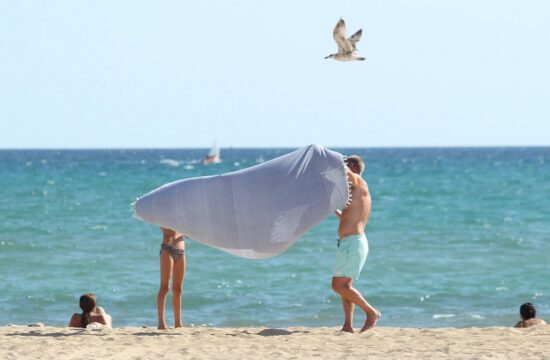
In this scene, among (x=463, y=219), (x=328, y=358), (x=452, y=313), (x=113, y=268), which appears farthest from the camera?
(x=463, y=219)

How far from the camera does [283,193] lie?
9.12 meters

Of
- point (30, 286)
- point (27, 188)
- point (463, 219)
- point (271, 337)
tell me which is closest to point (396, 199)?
point (463, 219)

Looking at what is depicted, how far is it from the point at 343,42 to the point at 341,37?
0.05m

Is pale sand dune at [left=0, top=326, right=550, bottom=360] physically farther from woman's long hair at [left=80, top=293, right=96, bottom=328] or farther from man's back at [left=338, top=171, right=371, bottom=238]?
man's back at [left=338, top=171, right=371, bottom=238]

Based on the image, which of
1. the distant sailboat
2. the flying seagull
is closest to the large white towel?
the flying seagull

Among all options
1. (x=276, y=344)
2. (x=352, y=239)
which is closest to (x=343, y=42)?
(x=352, y=239)

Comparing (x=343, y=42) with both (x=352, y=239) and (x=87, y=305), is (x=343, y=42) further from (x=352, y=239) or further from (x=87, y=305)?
(x=87, y=305)

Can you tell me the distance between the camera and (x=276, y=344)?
882 centimetres

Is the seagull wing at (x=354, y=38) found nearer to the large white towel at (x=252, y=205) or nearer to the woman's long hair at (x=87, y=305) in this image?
the large white towel at (x=252, y=205)

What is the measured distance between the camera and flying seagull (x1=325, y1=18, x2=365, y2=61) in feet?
33.9

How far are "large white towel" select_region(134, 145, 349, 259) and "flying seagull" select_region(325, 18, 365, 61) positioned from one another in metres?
1.59

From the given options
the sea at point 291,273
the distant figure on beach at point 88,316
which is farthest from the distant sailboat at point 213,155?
the distant figure on beach at point 88,316

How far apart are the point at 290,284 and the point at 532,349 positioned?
8.78 metres

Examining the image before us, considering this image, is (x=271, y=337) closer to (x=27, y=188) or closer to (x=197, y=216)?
→ (x=197, y=216)
